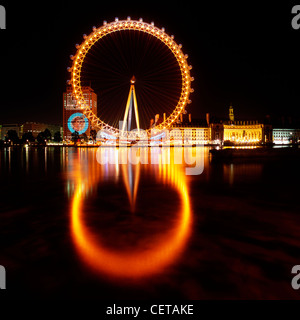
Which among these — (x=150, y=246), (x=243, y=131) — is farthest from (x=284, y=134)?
(x=150, y=246)

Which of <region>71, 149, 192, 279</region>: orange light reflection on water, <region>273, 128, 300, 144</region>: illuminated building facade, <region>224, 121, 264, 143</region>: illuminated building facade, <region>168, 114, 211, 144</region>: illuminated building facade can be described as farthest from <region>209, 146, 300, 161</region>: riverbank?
<region>273, 128, 300, 144</region>: illuminated building facade

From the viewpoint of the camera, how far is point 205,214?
4699 millimetres

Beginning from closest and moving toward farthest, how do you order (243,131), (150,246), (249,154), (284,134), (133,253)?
(133,253) < (150,246) < (249,154) < (284,134) < (243,131)

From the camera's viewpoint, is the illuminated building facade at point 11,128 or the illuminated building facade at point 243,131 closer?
the illuminated building facade at point 243,131

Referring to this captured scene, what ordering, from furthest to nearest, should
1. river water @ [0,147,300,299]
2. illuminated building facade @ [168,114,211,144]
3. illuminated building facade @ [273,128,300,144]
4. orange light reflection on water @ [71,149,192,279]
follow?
illuminated building facade @ [168,114,211,144], illuminated building facade @ [273,128,300,144], orange light reflection on water @ [71,149,192,279], river water @ [0,147,300,299]

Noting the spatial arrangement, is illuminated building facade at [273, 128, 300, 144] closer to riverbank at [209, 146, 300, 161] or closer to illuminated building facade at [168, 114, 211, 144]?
illuminated building facade at [168, 114, 211, 144]

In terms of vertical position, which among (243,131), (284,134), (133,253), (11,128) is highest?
(11,128)

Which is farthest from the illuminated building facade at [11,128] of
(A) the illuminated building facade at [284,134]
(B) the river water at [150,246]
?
(B) the river water at [150,246]

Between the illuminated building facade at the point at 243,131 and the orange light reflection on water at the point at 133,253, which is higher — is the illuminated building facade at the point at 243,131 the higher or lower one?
the higher one

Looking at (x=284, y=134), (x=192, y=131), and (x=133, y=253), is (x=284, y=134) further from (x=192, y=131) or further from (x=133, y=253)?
(x=133, y=253)

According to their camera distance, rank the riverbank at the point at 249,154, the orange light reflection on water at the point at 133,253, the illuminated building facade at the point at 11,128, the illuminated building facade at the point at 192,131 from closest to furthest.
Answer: the orange light reflection on water at the point at 133,253, the riverbank at the point at 249,154, the illuminated building facade at the point at 192,131, the illuminated building facade at the point at 11,128

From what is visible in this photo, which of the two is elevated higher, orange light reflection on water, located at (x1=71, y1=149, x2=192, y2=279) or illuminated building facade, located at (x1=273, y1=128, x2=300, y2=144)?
illuminated building facade, located at (x1=273, y1=128, x2=300, y2=144)

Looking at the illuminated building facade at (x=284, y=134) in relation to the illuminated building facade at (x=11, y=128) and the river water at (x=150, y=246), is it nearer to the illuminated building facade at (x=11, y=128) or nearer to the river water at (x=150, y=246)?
the river water at (x=150, y=246)

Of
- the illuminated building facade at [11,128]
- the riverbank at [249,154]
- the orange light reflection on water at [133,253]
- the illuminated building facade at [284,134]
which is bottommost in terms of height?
the orange light reflection on water at [133,253]
